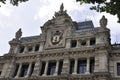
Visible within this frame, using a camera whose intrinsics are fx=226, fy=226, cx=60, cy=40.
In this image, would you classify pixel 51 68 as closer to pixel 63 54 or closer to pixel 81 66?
pixel 63 54

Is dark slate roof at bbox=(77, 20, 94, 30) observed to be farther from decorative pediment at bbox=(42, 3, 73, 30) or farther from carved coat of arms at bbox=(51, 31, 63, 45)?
carved coat of arms at bbox=(51, 31, 63, 45)

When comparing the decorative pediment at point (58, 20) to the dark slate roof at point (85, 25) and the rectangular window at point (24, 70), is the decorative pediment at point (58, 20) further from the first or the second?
the rectangular window at point (24, 70)

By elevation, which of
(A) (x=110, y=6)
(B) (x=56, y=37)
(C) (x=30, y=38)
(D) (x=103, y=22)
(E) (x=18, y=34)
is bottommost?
(A) (x=110, y=6)

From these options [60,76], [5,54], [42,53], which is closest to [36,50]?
[42,53]

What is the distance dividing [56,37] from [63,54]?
4110mm

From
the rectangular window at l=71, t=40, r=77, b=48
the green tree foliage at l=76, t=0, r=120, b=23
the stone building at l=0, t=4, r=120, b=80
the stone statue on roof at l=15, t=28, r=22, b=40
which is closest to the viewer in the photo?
the green tree foliage at l=76, t=0, r=120, b=23

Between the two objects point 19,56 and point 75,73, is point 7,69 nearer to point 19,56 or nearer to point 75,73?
point 19,56

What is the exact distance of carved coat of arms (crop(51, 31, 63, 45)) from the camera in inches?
1445

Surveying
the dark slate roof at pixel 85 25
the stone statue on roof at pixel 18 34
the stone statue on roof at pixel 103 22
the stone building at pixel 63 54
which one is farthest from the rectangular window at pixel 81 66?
the stone statue on roof at pixel 18 34

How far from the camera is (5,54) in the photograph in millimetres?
39000

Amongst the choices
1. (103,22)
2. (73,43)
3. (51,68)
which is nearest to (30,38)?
(51,68)

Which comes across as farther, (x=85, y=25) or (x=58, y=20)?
(x=58, y=20)

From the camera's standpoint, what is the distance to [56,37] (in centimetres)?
3728

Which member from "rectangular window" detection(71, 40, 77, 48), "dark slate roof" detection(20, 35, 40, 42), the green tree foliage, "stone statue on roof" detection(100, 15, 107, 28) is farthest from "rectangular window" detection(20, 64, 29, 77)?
the green tree foliage
